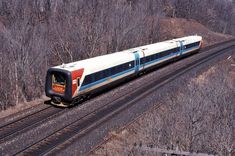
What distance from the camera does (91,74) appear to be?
23.4m

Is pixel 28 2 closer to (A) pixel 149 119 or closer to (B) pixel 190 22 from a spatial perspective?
(A) pixel 149 119

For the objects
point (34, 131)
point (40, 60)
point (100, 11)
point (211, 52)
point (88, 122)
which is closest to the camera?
point (34, 131)

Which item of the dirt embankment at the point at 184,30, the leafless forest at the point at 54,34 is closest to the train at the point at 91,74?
the leafless forest at the point at 54,34

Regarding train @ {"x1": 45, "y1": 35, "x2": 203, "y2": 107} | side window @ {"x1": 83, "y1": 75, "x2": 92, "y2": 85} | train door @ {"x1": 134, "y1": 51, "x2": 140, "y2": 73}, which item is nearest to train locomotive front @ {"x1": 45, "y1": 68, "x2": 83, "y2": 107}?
train @ {"x1": 45, "y1": 35, "x2": 203, "y2": 107}

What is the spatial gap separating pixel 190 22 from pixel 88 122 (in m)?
64.5

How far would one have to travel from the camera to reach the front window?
72.7ft

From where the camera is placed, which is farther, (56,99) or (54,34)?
(54,34)

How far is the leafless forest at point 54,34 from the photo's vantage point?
26250 millimetres

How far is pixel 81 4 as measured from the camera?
41688 mm

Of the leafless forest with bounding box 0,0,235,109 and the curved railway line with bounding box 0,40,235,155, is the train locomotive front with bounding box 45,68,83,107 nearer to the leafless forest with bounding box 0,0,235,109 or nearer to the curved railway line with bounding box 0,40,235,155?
the curved railway line with bounding box 0,40,235,155

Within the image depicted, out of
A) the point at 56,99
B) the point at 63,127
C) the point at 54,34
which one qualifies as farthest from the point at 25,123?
the point at 54,34

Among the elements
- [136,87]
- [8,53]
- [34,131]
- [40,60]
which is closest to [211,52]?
[136,87]

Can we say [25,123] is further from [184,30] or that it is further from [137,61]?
[184,30]

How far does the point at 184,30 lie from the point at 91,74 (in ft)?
179
